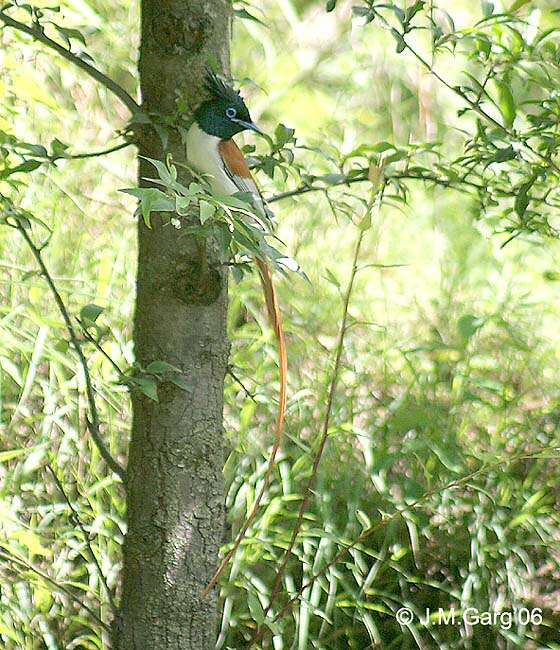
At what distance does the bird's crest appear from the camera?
1190 mm

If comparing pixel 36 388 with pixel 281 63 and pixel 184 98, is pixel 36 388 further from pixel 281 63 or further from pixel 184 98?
pixel 281 63

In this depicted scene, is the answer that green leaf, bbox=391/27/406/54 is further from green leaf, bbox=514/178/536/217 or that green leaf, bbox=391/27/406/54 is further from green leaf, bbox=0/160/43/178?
green leaf, bbox=0/160/43/178

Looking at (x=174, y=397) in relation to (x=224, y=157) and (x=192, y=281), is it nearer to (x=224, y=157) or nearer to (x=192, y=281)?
(x=192, y=281)

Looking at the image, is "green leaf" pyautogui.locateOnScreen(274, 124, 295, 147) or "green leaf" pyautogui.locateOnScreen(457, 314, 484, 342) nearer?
"green leaf" pyautogui.locateOnScreen(274, 124, 295, 147)

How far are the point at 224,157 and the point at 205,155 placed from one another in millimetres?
42

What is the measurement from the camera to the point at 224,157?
4.00 ft

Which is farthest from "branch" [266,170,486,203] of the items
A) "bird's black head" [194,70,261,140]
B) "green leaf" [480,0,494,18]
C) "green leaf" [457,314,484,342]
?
"green leaf" [457,314,484,342]

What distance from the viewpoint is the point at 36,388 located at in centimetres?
212

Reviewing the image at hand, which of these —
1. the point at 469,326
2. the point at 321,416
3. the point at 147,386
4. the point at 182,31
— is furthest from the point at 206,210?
the point at 321,416

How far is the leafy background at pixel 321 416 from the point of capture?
181 centimetres

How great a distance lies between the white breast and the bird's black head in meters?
0.01

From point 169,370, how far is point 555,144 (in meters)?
0.52

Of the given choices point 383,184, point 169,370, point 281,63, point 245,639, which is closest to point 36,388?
point 245,639

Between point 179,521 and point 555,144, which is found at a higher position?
point 555,144
